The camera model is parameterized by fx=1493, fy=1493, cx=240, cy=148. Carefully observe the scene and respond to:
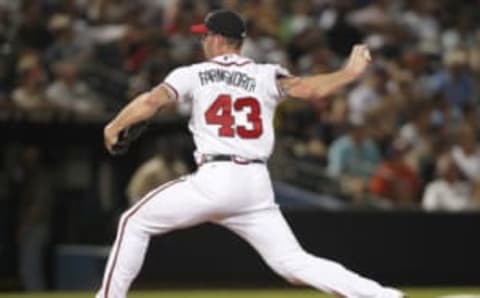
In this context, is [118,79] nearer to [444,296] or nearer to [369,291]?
[444,296]

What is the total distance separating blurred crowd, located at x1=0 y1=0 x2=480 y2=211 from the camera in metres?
16.7

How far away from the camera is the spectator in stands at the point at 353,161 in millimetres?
16594

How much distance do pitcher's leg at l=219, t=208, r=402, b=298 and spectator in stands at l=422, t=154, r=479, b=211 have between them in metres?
7.53

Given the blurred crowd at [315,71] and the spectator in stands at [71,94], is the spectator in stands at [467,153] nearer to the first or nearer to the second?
the blurred crowd at [315,71]

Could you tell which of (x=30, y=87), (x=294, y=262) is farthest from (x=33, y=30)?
(x=294, y=262)

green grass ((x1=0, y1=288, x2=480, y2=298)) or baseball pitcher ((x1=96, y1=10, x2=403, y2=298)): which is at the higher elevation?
baseball pitcher ((x1=96, y1=10, x2=403, y2=298))

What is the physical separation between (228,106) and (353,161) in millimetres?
7615

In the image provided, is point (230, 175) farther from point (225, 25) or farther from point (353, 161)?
point (353, 161)

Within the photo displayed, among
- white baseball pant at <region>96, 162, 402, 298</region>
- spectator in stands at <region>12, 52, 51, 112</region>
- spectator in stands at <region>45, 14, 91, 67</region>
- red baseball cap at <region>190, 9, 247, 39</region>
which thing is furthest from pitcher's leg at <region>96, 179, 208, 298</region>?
spectator in stands at <region>45, 14, 91, 67</region>

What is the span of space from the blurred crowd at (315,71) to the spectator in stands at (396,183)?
0.04 ft

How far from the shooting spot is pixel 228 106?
30.4 feet

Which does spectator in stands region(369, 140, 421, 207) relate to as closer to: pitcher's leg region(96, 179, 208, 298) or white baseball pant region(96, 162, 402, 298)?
white baseball pant region(96, 162, 402, 298)

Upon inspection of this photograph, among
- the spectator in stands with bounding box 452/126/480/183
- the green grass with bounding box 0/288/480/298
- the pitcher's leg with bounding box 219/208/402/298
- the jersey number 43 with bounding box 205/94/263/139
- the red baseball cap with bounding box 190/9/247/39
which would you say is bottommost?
the green grass with bounding box 0/288/480/298

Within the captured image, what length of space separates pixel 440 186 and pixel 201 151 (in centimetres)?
777
